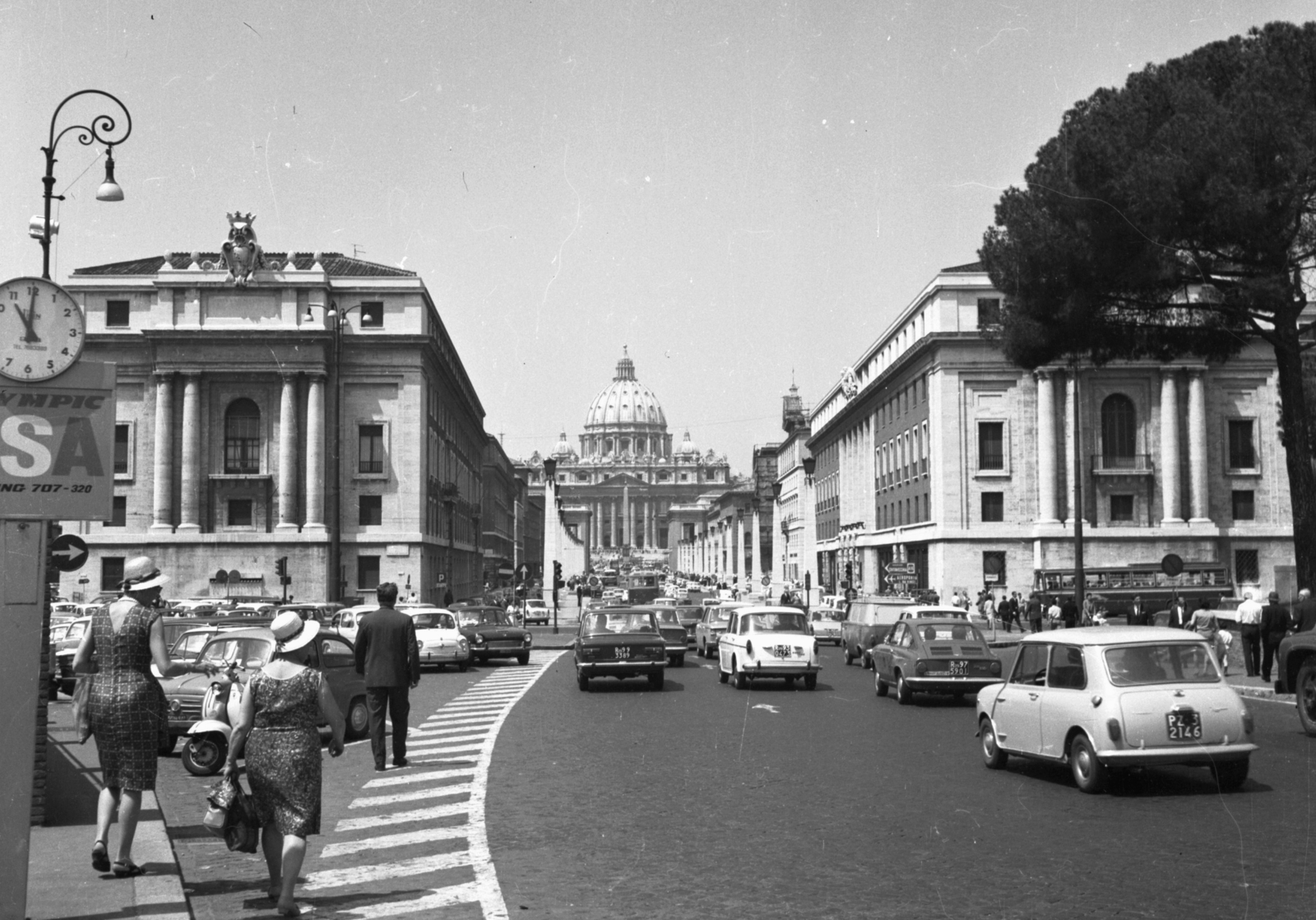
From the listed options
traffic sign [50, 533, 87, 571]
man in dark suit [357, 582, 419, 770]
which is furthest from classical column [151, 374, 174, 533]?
man in dark suit [357, 582, 419, 770]

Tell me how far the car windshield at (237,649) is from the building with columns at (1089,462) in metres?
46.6

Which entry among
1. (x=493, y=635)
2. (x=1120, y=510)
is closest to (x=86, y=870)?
(x=493, y=635)

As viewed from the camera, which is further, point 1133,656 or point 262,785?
point 1133,656

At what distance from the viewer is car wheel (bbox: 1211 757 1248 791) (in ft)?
39.0

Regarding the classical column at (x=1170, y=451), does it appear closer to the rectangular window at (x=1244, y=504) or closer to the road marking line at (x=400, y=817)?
the rectangular window at (x=1244, y=504)

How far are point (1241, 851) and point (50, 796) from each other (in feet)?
29.6

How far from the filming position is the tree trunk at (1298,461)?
2673 centimetres

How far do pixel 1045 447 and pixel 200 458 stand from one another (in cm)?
3802

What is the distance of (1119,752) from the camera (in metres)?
11.6

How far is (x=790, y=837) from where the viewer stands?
994 cm

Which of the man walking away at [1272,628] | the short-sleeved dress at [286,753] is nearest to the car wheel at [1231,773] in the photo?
the short-sleeved dress at [286,753]

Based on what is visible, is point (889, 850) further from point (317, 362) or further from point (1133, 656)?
point (317, 362)

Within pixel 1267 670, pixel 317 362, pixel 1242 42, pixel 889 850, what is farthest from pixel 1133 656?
pixel 317 362

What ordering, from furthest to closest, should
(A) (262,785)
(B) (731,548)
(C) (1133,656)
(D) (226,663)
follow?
(B) (731,548) < (D) (226,663) < (C) (1133,656) < (A) (262,785)
